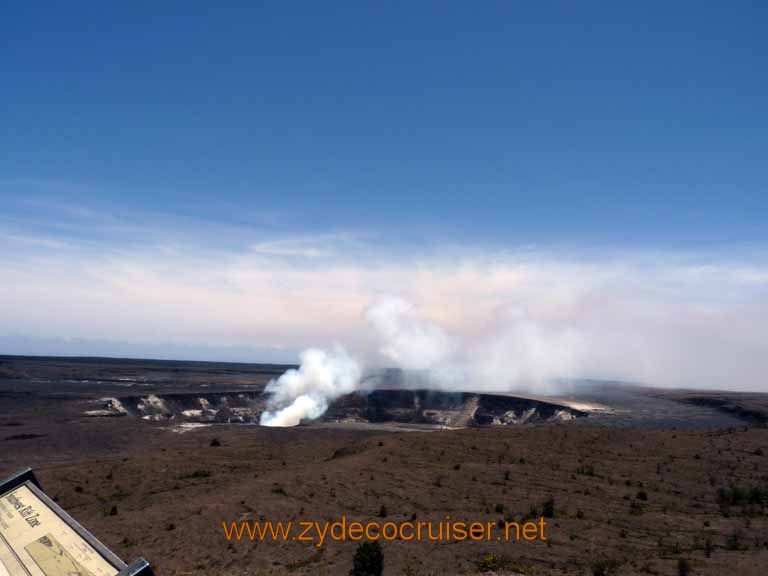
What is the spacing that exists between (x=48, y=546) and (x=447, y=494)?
19047 mm

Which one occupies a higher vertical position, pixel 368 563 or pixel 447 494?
pixel 368 563

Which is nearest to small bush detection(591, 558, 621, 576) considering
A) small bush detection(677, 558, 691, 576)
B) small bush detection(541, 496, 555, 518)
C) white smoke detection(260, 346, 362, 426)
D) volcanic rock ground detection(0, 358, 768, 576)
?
volcanic rock ground detection(0, 358, 768, 576)

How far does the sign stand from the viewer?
1010cm

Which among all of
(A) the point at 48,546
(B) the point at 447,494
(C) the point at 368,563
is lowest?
(B) the point at 447,494

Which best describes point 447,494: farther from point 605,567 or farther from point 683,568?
point 683,568

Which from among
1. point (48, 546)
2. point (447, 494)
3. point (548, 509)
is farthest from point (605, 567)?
point (48, 546)

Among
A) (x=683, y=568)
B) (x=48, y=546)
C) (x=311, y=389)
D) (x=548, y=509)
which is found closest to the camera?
(x=48, y=546)

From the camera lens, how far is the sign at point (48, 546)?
10.1m

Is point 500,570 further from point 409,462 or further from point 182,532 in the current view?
point 409,462

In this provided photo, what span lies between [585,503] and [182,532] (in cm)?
1786

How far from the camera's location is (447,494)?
86.8 feet

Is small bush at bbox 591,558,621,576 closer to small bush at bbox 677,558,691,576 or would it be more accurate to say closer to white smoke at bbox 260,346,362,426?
small bush at bbox 677,558,691,576

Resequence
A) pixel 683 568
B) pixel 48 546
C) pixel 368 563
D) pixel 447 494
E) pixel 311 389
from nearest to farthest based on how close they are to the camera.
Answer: pixel 48 546 < pixel 683 568 < pixel 368 563 < pixel 447 494 < pixel 311 389

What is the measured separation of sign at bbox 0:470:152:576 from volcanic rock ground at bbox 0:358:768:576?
5.96m
